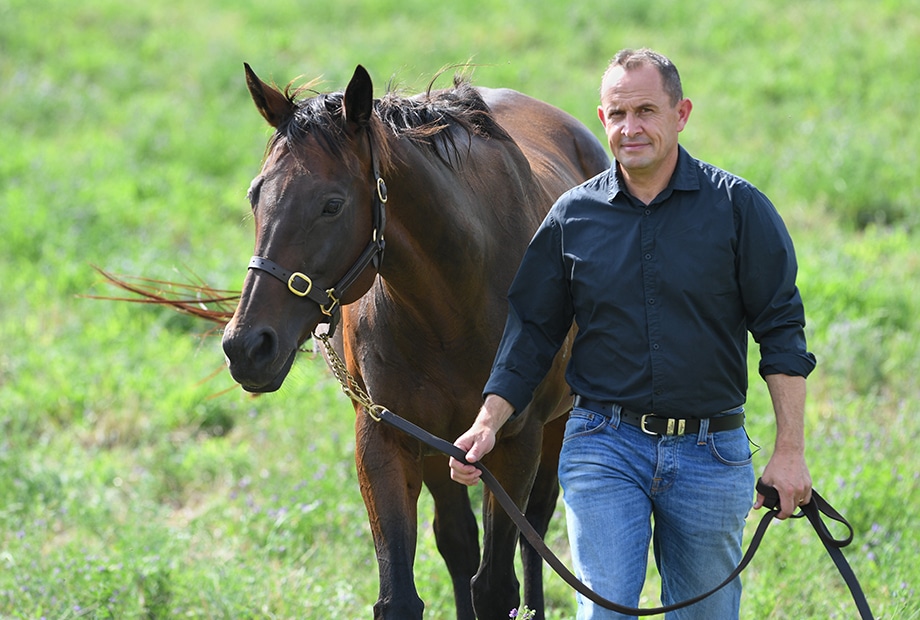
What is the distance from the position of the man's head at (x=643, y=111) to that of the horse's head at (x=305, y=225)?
69 cm

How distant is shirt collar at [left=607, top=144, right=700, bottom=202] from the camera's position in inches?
120

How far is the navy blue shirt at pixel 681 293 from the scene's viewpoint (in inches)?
117

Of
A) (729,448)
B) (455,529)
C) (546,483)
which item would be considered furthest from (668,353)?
(546,483)

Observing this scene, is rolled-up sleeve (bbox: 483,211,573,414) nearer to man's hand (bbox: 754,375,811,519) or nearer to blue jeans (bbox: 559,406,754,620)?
blue jeans (bbox: 559,406,754,620)

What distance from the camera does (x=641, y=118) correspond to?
9.91ft

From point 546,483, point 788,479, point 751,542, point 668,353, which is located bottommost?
point 546,483

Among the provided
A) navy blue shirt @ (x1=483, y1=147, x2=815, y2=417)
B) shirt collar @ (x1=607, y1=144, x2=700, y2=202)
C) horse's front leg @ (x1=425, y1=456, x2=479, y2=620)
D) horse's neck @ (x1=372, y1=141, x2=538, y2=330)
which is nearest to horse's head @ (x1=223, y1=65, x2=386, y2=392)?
horse's neck @ (x1=372, y1=141, x2=538, y2=330)

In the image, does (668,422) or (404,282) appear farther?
(404,282)

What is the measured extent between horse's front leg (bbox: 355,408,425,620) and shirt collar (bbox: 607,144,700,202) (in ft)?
3.68

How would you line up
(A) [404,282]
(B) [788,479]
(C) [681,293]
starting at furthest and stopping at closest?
(A) [404,282], (C) [681,293], (B) [788,479]

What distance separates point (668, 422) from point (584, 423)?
0.24m

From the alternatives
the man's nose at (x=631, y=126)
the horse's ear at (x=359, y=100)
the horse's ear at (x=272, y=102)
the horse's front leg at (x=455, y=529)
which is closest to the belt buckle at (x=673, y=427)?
the man's nose at (x=631, y=126)

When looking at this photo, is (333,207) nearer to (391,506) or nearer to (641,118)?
(641,118)

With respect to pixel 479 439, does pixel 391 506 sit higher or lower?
lower
